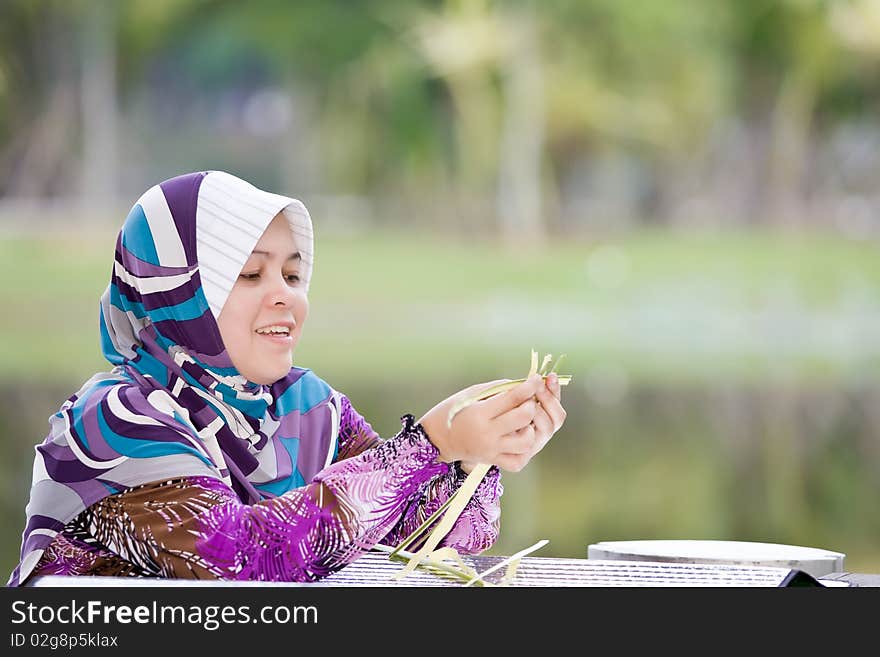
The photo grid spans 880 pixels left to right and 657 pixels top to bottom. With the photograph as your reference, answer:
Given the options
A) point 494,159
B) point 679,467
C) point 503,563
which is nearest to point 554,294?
point 494,159

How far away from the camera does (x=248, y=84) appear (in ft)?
44.3

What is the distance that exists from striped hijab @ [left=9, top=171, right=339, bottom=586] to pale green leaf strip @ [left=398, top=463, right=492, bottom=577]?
0.49ft

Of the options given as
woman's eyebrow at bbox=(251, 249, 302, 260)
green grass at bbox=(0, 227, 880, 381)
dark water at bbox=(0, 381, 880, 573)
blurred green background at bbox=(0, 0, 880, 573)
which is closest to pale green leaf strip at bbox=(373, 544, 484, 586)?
woman's eyebrow at bbox=(251, 249, 302, 260)

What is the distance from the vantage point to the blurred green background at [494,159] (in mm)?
12648

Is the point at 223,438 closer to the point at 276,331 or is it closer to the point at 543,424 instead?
the point at 276,331

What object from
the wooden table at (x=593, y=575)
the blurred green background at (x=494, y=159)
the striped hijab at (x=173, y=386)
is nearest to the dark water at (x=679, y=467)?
the striped hijab at (x=173, y=386)

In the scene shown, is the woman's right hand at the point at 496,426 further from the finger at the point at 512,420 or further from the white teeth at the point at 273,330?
the white teeth at the point at 273,330

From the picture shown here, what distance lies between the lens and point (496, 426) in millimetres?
911

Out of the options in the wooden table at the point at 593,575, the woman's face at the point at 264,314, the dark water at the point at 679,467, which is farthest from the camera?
the dark water at the point at 679,467

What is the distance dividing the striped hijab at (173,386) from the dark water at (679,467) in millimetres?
2589

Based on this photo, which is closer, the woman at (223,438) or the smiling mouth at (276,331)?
the woman at (223,438)

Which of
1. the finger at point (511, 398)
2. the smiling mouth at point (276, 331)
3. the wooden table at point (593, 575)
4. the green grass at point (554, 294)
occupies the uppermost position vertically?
the green grass at point (554, 294)
